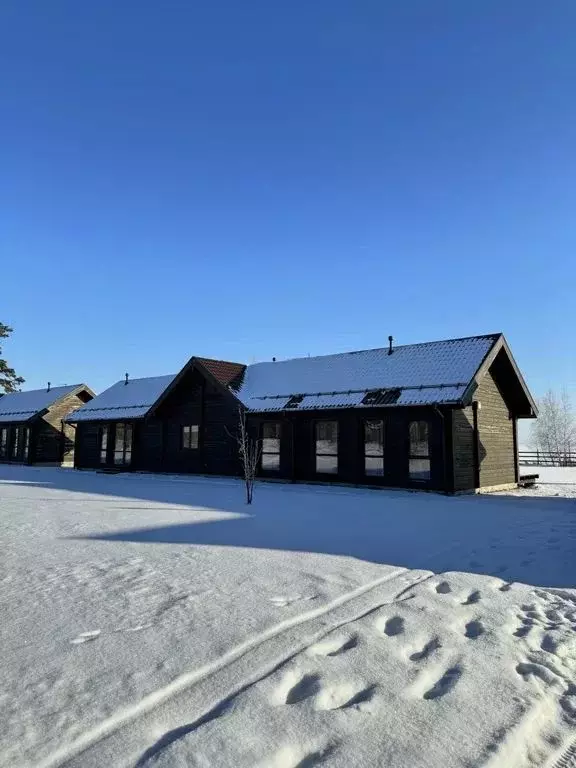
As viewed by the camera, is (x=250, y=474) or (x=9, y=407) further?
(x=9, y=407)

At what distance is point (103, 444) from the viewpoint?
28766 millimetres

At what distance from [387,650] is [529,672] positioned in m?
0.97

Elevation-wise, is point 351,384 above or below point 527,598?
above

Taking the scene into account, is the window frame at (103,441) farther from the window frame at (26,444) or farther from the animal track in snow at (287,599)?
the animal track in snow at (287,599)

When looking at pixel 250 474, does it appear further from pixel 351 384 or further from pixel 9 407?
pixel 9 407

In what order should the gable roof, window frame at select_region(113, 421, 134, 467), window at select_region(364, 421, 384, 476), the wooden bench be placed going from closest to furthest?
window at select_region(364, 421, 384, 476), the wooden bench, the gable roof, window frame at select_region(113, 421, 134, 467)

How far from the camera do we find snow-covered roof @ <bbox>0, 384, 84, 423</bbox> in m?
35.3

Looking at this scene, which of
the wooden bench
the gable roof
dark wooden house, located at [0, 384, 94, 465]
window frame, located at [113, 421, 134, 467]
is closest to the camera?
the wooden bench

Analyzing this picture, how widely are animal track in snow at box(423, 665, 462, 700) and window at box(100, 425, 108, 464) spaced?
2675 centimetres

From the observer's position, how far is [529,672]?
3.84 m

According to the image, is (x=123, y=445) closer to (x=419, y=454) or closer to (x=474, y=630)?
(x=419, y=454)

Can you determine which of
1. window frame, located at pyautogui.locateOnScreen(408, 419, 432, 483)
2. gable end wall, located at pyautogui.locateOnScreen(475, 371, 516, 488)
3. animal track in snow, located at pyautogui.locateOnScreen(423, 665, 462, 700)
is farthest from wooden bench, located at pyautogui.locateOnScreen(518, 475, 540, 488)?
animal track in snow, located at pyautogui.locateOnScreen(423, 665, 462, 700)

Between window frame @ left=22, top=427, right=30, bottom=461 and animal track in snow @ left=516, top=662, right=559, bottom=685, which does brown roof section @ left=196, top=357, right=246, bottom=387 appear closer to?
window frame @ left=22, top=427, right=30, bottom=461


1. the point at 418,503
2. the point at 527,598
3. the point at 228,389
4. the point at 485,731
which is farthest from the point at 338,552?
the point at 228,389
